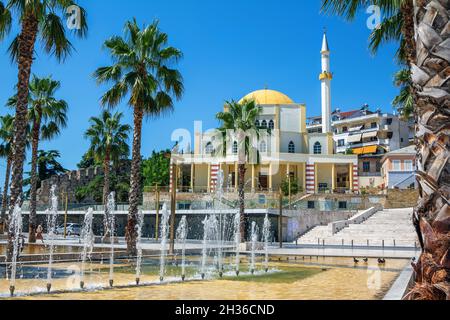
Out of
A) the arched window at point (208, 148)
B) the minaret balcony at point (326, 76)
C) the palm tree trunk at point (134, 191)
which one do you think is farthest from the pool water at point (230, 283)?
the minaret balcony at point (326, 76)

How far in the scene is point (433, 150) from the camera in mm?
4164

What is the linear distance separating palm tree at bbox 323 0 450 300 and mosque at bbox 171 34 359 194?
1782 inches

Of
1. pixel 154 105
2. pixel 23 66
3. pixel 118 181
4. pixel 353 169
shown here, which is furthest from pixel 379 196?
pixel 118 181

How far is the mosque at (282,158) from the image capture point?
52750 mm

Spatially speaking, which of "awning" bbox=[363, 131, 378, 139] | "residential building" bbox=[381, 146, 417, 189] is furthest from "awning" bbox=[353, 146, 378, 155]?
"residential building" bbox=[381, 146, 417, 189]

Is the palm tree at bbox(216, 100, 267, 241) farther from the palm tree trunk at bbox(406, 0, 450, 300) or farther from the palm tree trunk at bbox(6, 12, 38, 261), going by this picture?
the palm tree trunk at bbox(406, 0, 450, 300)

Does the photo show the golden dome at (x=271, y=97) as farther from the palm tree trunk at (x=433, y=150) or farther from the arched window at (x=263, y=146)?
the palm tree trunk at (x=433, y=150)

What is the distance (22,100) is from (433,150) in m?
12.5

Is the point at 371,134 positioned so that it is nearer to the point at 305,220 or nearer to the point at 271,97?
the point at 271,97

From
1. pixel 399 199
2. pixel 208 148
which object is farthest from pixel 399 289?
pixel 208 148

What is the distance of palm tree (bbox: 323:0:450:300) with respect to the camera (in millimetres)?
3959
